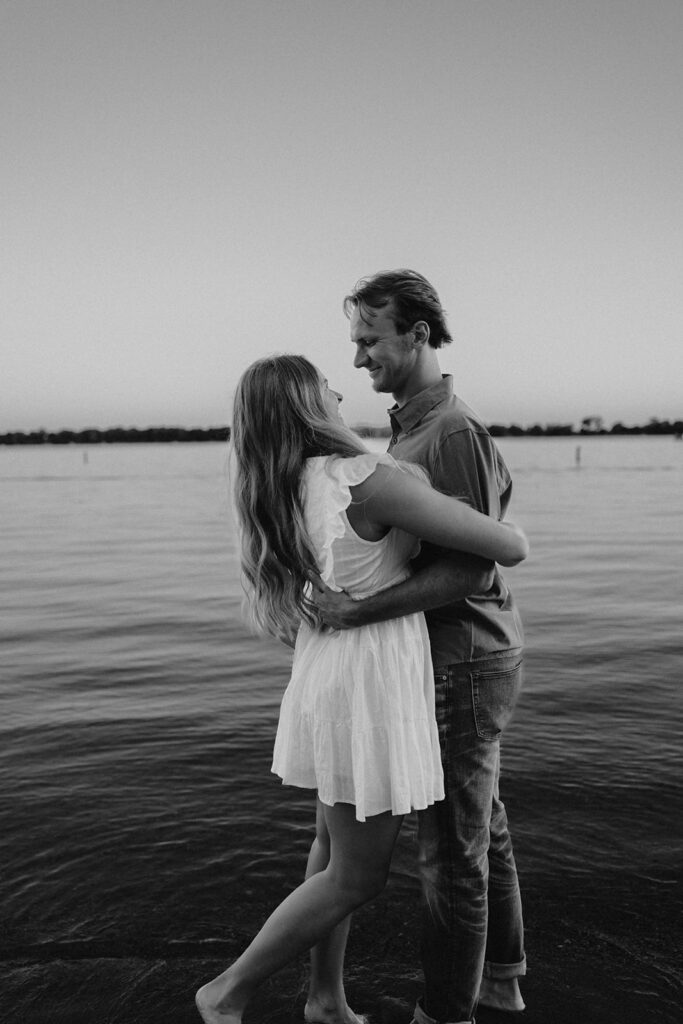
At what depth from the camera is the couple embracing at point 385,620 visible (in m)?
2.64

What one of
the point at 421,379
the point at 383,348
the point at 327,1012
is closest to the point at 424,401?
the point at 421,379

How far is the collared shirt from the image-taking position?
2.73 meters

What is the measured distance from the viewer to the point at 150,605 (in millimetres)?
12680

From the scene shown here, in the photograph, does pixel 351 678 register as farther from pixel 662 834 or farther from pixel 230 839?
pixel 662 834

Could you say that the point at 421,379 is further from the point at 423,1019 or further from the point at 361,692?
the point at 423,1019

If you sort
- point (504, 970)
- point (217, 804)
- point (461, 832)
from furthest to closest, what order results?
point (217, 804), point (504, 970), point (461, 832)

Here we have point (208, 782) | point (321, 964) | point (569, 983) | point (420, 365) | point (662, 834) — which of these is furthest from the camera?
point (208, 782)

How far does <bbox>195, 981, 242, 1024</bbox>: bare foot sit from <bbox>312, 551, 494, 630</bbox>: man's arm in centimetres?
138

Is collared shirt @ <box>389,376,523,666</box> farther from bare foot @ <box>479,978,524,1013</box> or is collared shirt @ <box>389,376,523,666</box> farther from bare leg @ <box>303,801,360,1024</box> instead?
bare foot @ <box>479,978,524,1013</box>

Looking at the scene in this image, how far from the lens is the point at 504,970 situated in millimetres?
3385

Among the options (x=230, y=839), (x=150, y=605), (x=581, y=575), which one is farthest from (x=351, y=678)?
(x=581, y=575)

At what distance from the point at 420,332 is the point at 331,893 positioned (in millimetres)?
1846

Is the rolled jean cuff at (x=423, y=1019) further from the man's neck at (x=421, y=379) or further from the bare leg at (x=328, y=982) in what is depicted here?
the man's neck at (x=421, y=379)

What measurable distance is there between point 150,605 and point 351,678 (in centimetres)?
1042
